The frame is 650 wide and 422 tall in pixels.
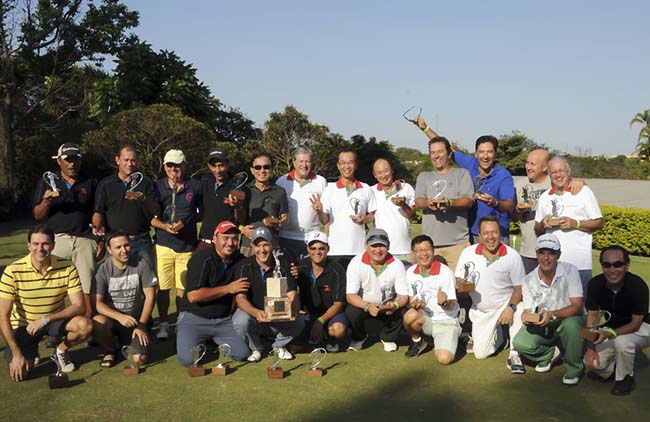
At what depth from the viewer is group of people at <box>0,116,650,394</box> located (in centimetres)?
567

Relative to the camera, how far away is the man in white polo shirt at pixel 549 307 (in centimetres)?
566

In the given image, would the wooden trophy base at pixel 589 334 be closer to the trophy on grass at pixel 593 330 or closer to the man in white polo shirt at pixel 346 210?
the trophy on grass at pixel 593 330

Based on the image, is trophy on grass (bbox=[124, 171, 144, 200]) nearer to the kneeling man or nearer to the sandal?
the kneeling man

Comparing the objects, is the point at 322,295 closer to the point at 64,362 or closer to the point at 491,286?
the point at 491,286

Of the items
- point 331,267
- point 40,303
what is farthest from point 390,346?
point 40,303

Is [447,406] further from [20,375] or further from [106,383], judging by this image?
[20,375]

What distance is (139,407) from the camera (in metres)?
4.90

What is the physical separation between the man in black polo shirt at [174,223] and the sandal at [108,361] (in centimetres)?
87

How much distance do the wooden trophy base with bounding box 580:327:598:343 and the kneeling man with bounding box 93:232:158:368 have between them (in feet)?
12.8

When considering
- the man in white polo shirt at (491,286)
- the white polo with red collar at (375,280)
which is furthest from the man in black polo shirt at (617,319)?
the white polo with red collar at (375,280)

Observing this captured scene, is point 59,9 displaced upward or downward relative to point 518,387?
upward

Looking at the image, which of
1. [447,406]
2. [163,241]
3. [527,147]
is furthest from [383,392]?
[527,147]

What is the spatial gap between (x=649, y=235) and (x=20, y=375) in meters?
15.5

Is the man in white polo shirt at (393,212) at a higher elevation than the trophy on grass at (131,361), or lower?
higher
